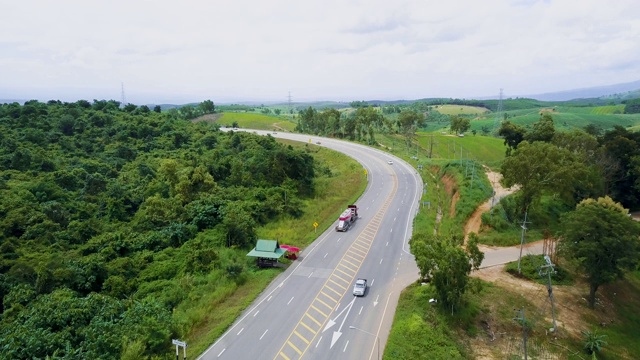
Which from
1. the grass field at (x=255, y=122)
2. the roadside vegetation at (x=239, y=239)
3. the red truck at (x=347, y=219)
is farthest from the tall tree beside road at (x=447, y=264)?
the grass field at (x=255, y=122)

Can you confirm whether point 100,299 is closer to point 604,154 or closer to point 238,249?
point 238,249

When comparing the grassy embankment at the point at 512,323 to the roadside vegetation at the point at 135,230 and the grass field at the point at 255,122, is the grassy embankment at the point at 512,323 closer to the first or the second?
the roadside vegetation at the point at 135,230

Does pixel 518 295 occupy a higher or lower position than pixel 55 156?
lower

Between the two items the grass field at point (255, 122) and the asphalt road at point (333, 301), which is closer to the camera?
the asphalt road at point (333, 301)

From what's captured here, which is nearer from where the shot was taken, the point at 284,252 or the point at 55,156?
the point at 284,252

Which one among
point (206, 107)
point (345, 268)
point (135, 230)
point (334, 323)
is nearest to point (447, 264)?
point (334, 323)

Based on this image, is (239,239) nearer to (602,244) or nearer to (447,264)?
(447,264)

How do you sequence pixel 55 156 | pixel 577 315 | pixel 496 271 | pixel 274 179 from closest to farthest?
pixel 577 315, pixel 496 271, pixel 274 179, pixel 55 156

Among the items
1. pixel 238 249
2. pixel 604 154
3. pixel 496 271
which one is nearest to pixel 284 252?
pixel 238 249
